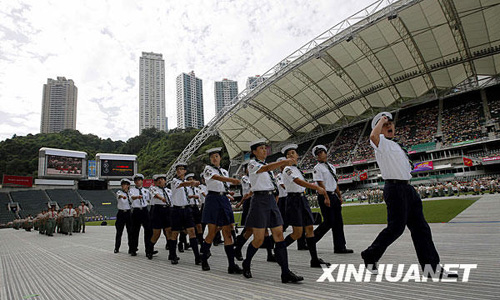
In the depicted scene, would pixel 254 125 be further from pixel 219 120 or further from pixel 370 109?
pixel 370 109

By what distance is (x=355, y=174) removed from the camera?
125ft

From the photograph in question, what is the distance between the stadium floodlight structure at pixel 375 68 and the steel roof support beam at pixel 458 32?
0.23 ft

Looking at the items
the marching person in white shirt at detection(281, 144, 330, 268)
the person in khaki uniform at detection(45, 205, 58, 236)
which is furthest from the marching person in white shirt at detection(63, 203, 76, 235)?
the marching person in white shirt at detection(281, 144, 330, 268)

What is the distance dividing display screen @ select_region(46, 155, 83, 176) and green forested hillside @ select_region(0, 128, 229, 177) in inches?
613

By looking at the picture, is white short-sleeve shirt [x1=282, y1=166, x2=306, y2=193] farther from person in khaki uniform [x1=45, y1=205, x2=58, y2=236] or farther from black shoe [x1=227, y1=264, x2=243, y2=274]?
person in khaki uniform [x1=45, y1=205, x2=58, y2=236]

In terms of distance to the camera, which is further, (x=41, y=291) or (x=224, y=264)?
(x=224, y=264)

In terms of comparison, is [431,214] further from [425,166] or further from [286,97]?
[286,97]

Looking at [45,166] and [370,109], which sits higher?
[370,109]

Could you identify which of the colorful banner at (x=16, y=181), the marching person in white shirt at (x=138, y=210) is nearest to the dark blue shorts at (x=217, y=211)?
the marching person in white shirt at (x=138, y=210)

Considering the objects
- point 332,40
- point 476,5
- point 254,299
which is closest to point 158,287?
point 254,299

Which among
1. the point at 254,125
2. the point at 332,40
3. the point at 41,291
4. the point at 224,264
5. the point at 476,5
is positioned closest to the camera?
the point at 41,291

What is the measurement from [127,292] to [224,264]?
1827 mm

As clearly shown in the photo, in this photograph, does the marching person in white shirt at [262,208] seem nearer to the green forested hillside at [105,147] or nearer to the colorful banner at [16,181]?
the colorful banner at [16,181]

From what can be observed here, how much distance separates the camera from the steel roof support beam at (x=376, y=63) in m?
25.7
